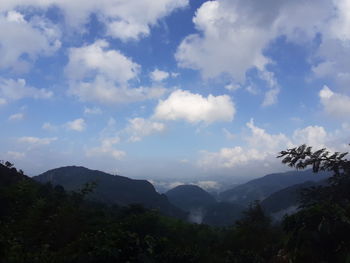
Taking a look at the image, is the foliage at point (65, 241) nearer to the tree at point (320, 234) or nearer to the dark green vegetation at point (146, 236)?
the dark green vegetation at point (146, 236)

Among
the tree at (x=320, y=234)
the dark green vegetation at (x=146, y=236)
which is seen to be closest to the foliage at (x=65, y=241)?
the dark green vegetation at (x=146, y=236)

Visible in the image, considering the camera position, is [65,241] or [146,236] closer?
[146,236]

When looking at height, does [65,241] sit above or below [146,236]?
below

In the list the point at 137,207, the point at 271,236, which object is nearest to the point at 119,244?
the point at 271,236

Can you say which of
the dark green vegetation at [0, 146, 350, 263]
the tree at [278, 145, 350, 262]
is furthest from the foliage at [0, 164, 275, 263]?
the tree at [278, 145, 350, 262]

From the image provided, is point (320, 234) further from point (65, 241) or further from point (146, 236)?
point (65, 241)

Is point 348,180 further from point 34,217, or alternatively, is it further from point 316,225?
point 34,217

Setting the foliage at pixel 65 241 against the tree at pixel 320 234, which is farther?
the tree at pixel 320 234

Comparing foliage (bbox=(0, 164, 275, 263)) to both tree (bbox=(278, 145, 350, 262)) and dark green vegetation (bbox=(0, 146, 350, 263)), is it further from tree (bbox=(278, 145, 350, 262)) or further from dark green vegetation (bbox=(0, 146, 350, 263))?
tree (bbox=(278, 145, 350, 262))

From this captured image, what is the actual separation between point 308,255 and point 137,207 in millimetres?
58166

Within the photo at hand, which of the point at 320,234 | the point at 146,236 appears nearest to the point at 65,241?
the point at 146,236

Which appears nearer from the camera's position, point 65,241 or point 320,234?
point 320,234

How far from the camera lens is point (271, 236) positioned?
36.0 meters

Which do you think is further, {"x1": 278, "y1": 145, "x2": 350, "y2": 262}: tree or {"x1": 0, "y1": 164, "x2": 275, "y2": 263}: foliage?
{"x1": 278, "y1": 145, "x2": 350, "y2": 262}: tree
